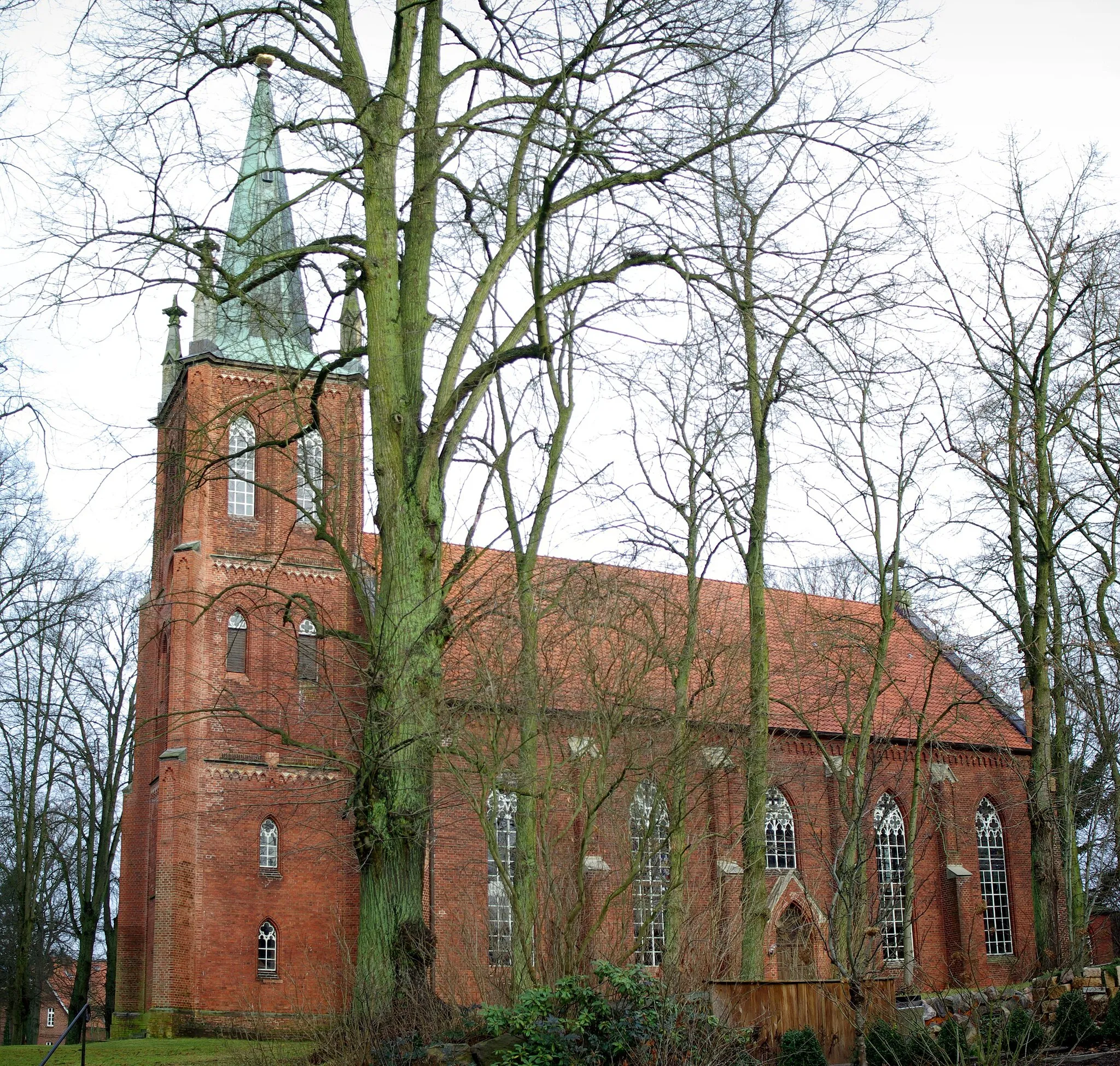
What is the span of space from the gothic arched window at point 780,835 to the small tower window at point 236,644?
519 inches

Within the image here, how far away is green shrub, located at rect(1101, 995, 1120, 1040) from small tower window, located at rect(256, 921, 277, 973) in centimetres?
1615

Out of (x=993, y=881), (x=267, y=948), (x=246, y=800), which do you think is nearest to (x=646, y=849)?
(x=246, y=800)

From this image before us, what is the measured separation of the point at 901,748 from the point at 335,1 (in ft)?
85.1

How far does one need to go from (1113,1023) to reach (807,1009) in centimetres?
328

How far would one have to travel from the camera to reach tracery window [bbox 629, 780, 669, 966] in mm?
11227

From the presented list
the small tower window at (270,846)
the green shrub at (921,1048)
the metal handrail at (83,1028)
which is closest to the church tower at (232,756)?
the small tower window at (270,846)

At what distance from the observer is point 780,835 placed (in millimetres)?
31172

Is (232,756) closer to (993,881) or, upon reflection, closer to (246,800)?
(246,800)

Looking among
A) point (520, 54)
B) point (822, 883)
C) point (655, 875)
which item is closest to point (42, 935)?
point (822, 883)

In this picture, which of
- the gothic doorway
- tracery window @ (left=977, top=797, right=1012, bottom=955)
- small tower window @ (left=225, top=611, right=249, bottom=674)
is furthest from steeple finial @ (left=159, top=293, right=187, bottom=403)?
tracery window @ (left=977, top=797, right=1012, bottom=955)

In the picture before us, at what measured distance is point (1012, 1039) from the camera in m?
12.3

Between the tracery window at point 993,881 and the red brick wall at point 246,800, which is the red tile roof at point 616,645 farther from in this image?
the tracery window at point 993,881

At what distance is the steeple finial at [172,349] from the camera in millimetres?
28953

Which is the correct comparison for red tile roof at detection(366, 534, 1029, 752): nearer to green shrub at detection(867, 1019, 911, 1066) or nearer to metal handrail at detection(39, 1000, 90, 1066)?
green shrub at detection(867, 1019, 911, 1066)
